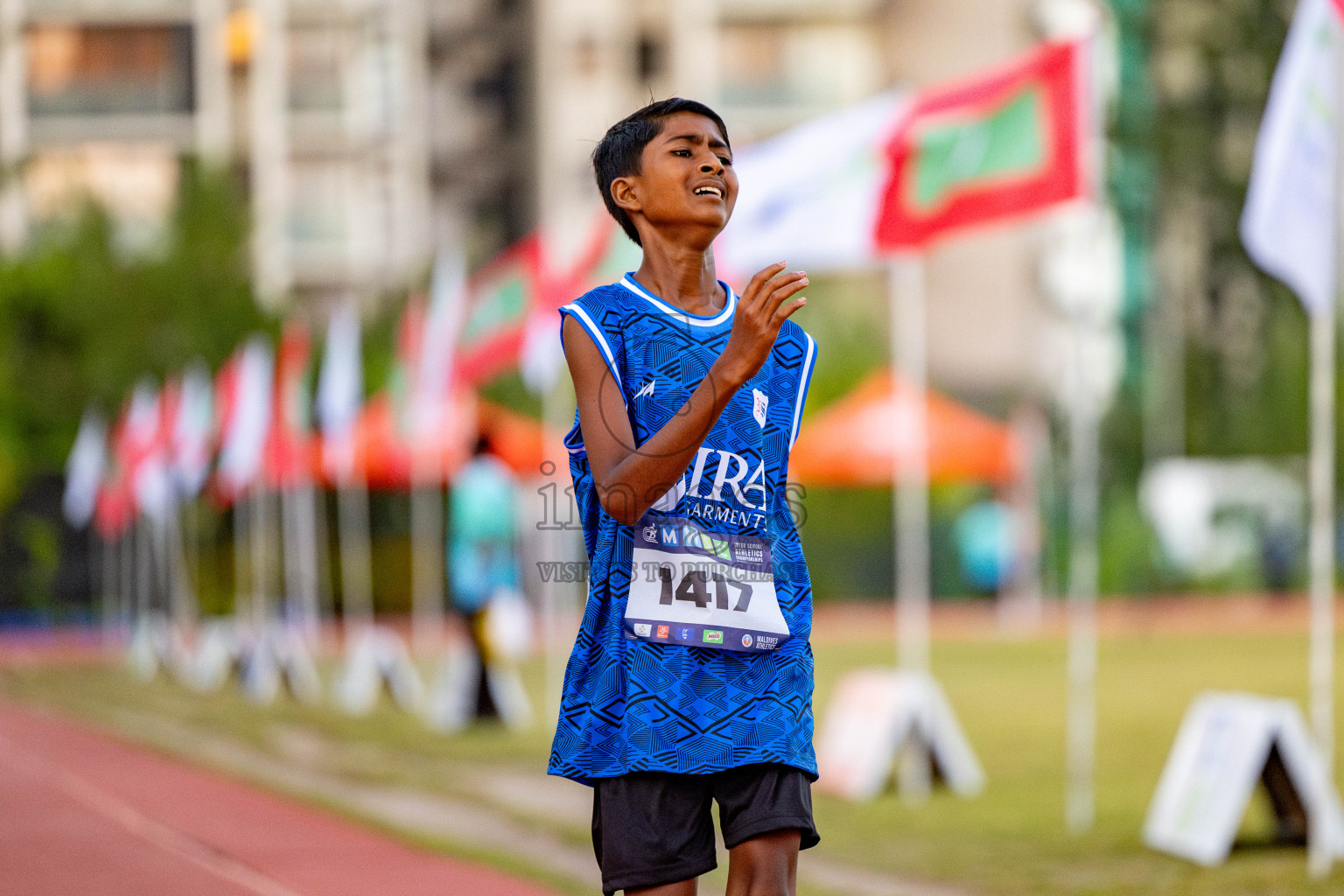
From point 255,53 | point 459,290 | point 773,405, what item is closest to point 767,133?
point 255,53

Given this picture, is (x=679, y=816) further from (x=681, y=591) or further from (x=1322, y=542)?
(x=1322, y=542)

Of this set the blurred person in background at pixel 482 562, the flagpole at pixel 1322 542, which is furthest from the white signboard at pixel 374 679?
the flagpole at pixel 1322 542

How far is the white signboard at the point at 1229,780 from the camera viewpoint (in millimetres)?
7875

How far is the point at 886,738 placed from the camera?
1024 cm

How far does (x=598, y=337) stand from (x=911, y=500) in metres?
15.2

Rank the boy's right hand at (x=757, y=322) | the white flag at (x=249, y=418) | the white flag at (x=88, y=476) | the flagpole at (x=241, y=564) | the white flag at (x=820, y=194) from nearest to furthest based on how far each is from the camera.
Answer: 1. the boy's right hand at (x=757, y=322)
2. the white flag at (x=820, y=194)
3. the white flag at (x=249, y=418)
4. the white flag at (x=88, y=476)
5. the flagpole at (x=241, y=564)

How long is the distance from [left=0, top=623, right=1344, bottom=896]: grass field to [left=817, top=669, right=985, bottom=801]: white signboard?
0.15 meters

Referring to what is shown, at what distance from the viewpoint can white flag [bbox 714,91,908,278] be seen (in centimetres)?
1086

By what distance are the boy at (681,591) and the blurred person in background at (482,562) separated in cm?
1064

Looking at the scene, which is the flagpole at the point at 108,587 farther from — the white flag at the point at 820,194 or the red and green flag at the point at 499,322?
the white flag at the point at 820,194

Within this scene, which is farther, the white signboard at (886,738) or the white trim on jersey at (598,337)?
the white signboard at (886,738)

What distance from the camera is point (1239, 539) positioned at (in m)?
36.0

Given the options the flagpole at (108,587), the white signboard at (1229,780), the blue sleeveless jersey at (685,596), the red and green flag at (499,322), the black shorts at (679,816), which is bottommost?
the flagpole at (108,587)

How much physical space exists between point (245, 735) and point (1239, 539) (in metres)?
25.8
